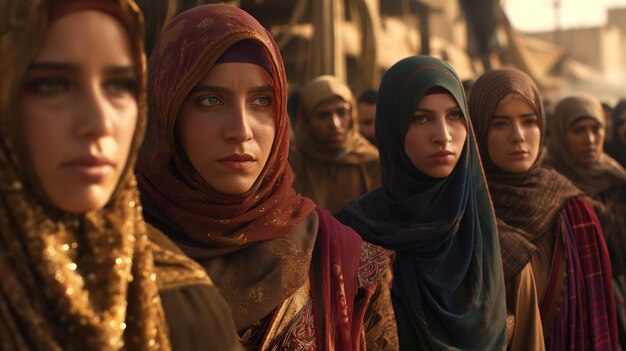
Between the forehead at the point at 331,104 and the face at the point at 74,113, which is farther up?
the forehead at the point at 331,104

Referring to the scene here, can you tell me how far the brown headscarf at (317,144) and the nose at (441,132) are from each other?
2.38m

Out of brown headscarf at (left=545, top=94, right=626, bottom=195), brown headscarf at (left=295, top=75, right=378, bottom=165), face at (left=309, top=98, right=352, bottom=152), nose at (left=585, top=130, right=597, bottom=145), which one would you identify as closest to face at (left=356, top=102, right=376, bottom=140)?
brown headscarf at (left=295, top=75, right=378, bottom=165)

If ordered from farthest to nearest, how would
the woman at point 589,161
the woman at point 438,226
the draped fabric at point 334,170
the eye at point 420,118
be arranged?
the draped fabric at point 334,170 < the woman at point 589,161 < the eye at point 420,118 < the woman at point 438,226

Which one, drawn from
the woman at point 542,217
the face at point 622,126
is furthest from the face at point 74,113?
the face at point 622,126

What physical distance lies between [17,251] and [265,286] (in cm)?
79

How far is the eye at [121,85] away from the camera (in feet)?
3.86

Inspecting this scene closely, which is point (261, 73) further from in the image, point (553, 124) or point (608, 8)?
point (608, 8)

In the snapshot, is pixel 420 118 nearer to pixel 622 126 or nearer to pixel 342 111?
pixel 342 111

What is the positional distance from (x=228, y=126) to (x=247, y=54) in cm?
18

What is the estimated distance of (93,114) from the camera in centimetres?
112

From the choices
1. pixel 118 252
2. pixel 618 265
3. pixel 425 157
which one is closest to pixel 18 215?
pixel 118 252

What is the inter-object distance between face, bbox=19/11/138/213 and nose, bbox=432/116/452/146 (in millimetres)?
1512

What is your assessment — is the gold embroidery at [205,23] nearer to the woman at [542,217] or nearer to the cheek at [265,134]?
the cheek at [265,134]

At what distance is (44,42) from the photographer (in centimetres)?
111
